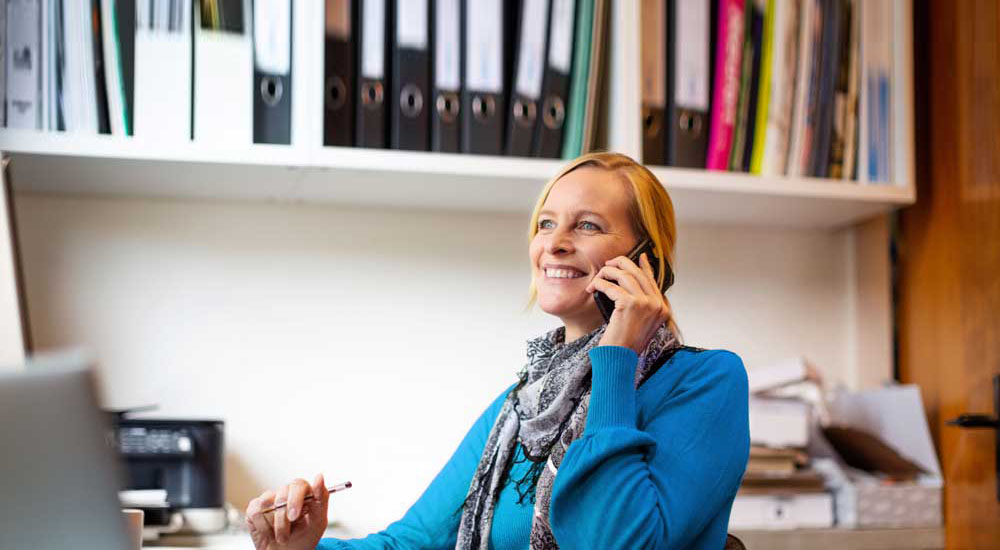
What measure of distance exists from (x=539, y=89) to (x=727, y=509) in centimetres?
99

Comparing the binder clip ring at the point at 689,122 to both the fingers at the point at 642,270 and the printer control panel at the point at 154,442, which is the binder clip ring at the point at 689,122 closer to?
the fingers at the point at 642,270

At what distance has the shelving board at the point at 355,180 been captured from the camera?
68.7 inches

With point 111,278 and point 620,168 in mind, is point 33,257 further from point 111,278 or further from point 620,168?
point 620,168

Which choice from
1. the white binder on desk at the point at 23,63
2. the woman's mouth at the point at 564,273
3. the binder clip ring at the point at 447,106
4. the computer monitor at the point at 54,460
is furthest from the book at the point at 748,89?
the computer monitor at the point at 54,460

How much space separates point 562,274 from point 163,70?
866 mm

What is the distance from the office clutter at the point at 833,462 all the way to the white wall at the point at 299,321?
53 centimetres

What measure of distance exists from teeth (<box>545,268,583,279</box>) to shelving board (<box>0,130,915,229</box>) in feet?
1.72

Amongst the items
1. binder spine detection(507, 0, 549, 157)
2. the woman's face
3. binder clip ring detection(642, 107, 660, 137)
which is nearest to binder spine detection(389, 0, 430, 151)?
binder spine detection(507, 0, 549, 157)

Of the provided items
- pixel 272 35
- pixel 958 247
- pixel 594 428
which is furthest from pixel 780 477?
pixel 272 35

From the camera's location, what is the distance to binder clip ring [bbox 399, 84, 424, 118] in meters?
1.88

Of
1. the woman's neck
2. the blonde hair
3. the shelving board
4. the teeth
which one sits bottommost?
the woman's neck

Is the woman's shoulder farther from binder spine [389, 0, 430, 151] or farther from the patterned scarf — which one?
binder spine [389, 0, 430, 151]

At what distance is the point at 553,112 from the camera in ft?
6.40

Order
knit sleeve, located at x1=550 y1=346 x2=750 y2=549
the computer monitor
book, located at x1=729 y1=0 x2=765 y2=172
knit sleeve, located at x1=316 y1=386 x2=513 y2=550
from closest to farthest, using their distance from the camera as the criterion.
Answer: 1. the computer monitor
2. knit sleeve, located at x1=550 y1=346 x2=750 y2=549
3. knit sleeve, located at x1=316 y1=386 x2=513 y2=550
4. book, located at x1=729 y1=0 x2=765 y2=172
